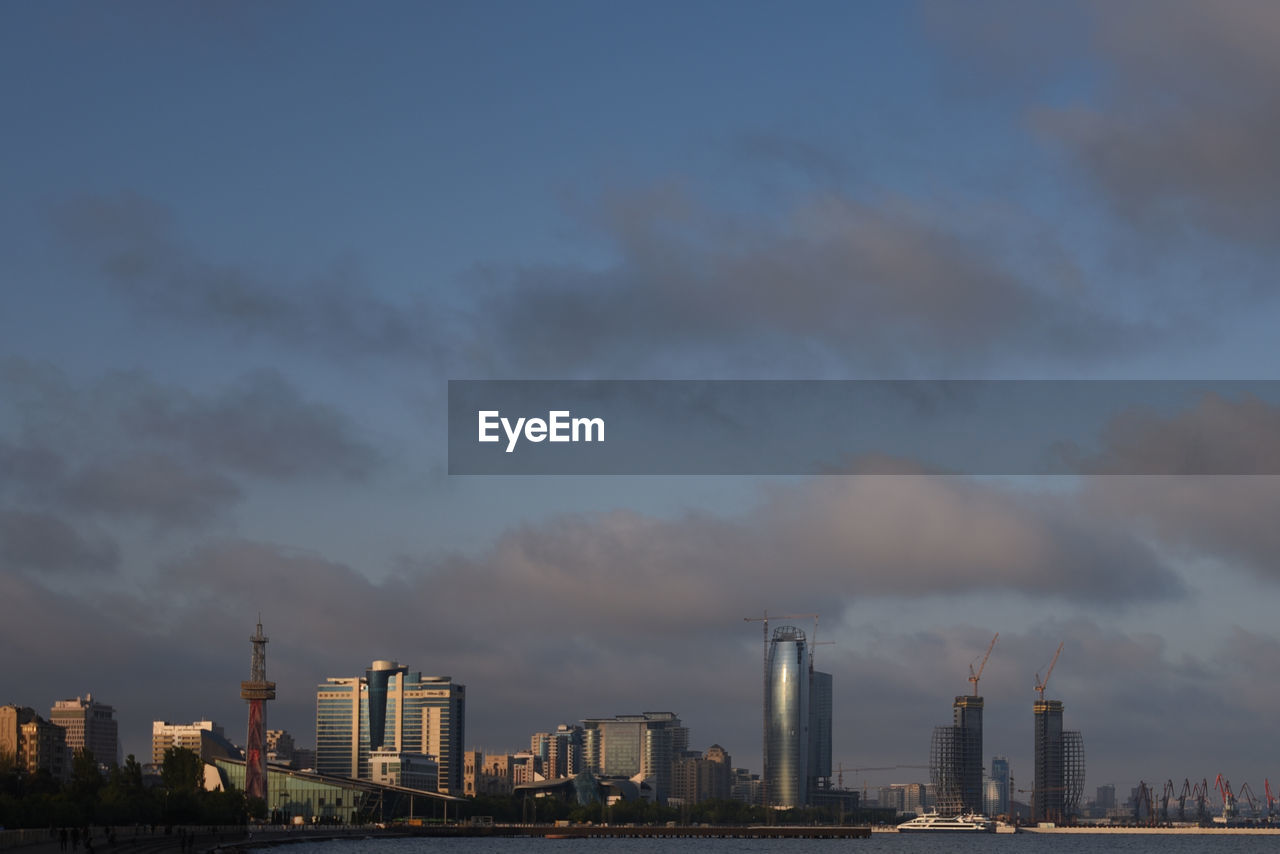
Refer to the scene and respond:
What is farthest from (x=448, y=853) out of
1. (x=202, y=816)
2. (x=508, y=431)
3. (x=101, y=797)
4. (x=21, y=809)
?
(x=508, y=431)

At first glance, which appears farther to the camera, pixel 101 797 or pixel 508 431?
pixel 101 797

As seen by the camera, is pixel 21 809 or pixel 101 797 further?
pixel 101 797

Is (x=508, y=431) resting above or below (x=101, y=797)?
above

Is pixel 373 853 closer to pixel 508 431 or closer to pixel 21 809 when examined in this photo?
pixel 21 809

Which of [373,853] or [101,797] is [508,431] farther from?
[373,853]

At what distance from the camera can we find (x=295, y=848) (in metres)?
189

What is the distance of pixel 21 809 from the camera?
5615 inches

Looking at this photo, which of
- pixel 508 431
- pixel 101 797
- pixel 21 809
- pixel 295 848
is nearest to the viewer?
pixel 508 431

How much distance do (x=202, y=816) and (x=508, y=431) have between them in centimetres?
14632

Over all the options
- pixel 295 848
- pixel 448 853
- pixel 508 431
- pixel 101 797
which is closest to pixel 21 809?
pixel 101 797

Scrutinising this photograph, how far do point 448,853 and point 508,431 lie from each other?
454ft

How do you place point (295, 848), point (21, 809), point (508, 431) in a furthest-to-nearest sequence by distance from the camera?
point (295, 848) → point (21, 809) → point (508, 431)

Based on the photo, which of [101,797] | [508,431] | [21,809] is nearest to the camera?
[508,431]

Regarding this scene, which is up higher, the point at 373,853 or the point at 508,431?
the point at 508,431
